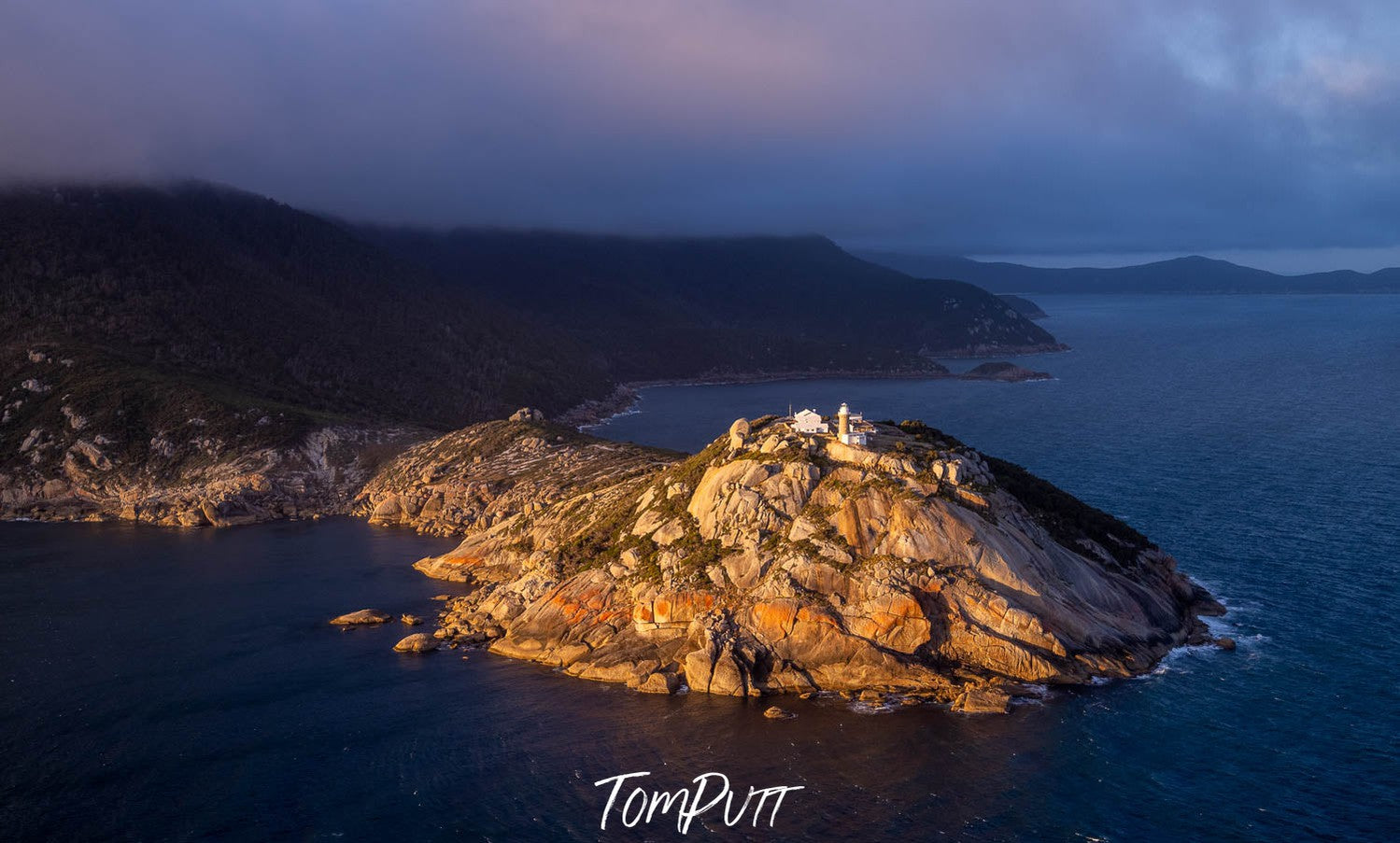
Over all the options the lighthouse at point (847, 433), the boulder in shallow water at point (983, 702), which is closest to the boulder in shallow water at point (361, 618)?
the lighthouse at point (847, 433)

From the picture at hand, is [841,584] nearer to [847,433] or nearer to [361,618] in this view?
[847,433]

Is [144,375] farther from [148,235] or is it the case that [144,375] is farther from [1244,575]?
[1244,575]

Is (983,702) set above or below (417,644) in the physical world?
above

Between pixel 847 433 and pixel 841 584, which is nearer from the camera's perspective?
pixel 841 584

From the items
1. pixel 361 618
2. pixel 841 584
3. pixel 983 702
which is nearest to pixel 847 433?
pixel 841 584

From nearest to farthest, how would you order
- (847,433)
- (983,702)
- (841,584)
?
(983,702), (841,584), (847,433)

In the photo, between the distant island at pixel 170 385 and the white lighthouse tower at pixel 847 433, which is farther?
the distant island at pixel 170 385

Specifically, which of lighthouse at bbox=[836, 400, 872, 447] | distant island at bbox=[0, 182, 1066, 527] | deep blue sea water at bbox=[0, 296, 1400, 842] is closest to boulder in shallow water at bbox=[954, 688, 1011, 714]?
deep blue sea water at bbox=[0, 296, 1400, 842]

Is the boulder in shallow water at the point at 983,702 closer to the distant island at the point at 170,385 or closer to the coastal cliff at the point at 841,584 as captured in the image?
the coastal cliff at the point at 841,584
